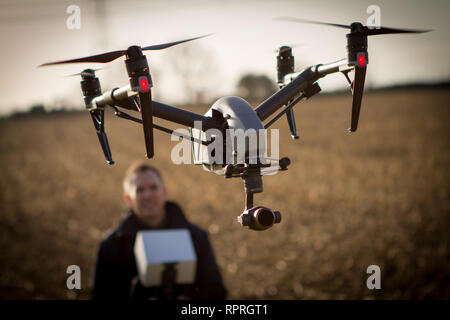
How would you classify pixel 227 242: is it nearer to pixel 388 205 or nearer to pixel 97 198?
pixel 388 205

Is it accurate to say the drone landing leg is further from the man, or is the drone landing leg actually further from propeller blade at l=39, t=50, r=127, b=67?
the man

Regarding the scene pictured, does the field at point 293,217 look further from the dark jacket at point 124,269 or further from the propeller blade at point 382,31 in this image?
the dark jacket at point 124,269

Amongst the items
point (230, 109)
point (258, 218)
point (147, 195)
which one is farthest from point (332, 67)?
point (147, 195)

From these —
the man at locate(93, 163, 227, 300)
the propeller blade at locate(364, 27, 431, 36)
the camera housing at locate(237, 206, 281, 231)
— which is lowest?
the man at locate(93, 163, 227, 300)

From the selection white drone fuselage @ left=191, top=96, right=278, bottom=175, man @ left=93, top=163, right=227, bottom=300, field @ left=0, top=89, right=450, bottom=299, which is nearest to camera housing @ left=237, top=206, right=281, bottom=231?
white drone fuselage @ left=191, top=96, right=278, bottom=175

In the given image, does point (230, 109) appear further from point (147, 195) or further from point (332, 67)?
point (147, 195)
